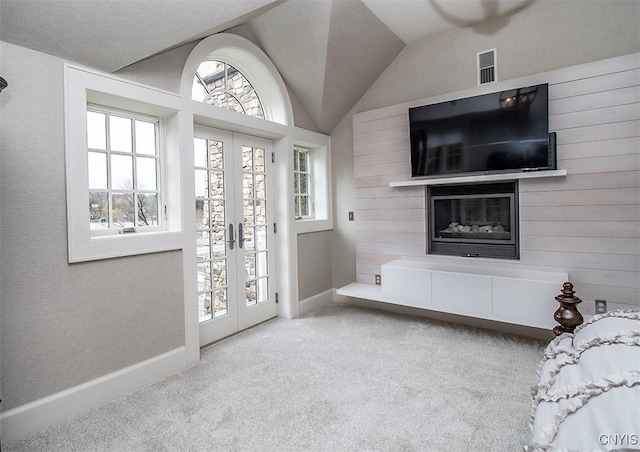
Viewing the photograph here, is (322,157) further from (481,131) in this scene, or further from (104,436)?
(104,436)

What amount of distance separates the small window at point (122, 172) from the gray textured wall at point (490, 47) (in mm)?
2205

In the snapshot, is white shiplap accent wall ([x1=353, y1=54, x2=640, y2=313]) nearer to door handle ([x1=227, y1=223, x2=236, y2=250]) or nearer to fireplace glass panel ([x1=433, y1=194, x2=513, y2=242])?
fireplace glass panel ([x1=433, y1=194, x2=513, y2=242])

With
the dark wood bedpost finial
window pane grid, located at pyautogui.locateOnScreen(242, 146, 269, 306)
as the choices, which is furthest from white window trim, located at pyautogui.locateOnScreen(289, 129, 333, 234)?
the dark wood bedpost finial

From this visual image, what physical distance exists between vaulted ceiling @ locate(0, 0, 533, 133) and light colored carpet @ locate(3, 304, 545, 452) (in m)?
2.19

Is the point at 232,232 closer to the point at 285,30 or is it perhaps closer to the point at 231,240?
the point at 231,240

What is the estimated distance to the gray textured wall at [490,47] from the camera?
108 inches

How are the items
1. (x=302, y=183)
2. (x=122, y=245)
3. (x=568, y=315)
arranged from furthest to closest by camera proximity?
1. (x=302, y=183)
2. (x=122, y=245)
3. (x=568, y=315)

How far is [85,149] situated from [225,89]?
148cm

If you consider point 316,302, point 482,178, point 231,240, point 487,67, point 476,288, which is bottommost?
point 316,302

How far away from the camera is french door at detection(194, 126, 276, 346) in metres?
3.14

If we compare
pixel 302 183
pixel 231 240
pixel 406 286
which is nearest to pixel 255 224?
pixel 231 240

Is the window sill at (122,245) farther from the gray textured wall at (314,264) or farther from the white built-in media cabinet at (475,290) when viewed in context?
the white built-in media cabinet at (475,290)

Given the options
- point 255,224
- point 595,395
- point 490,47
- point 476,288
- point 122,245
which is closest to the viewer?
point 595,395

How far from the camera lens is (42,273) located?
2.03m
